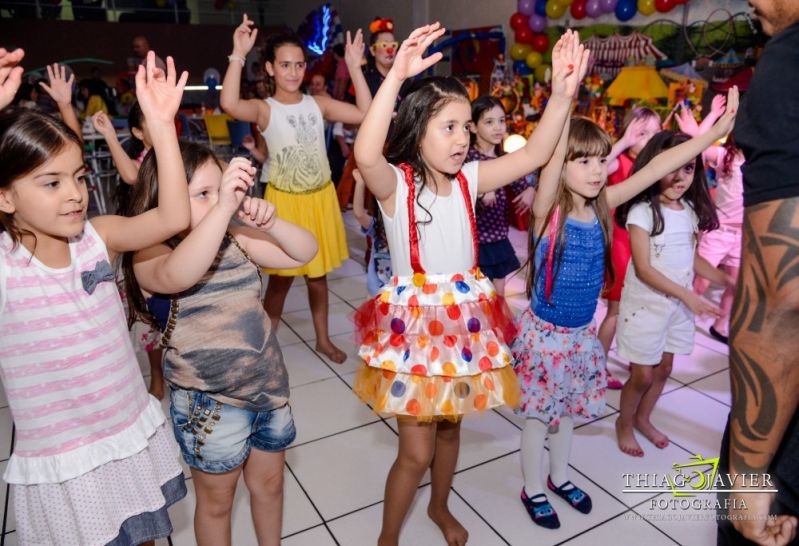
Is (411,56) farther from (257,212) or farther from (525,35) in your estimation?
(525,35)

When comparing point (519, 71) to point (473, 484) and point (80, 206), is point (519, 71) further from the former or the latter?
point (80, 206)

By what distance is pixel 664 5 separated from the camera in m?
5.43

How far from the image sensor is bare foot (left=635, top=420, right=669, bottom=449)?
2.36m

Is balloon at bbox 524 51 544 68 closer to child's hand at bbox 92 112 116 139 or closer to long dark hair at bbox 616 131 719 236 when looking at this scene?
long dark hair at bbox 616 131 719 236

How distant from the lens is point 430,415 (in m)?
1.55

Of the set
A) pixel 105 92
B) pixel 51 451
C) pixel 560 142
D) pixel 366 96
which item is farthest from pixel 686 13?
pixel 105 92

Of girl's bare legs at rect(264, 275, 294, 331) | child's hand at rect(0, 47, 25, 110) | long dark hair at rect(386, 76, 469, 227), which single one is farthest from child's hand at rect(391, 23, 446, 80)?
girl's bare legs at rect(264, 275, 294, 331)

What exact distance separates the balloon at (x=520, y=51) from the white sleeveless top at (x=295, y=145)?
4863mm

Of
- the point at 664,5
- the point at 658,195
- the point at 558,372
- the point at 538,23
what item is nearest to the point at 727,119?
the point at 658,195

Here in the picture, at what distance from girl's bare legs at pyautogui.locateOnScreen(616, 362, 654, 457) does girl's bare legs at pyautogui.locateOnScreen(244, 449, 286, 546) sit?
1.43 metres

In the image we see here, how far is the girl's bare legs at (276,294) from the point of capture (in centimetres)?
314

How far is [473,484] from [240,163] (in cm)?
153

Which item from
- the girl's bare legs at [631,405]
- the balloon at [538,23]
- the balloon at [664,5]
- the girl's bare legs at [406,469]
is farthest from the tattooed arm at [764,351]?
the balloon at [538,23]

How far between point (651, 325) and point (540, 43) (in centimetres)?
545
